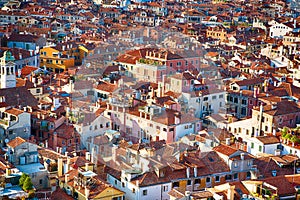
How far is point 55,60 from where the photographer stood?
68.2 feet

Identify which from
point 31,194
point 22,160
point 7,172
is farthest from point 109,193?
point 22,160

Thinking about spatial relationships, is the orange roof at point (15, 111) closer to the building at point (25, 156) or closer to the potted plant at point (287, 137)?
the building at point (25, 156)

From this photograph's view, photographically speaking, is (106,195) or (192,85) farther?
(192,85)

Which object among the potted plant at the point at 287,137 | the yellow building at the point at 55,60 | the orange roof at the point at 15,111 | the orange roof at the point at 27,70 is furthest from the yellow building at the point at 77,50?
the potted plant at the point at 287,137

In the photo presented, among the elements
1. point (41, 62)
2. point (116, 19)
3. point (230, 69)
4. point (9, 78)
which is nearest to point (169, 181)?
point (9, 78)

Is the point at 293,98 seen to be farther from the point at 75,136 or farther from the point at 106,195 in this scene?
the point at 106,195

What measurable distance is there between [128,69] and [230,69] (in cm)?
409

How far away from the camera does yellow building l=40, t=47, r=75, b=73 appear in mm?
20656

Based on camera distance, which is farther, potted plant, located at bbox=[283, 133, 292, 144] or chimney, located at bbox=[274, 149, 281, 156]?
potted plant, located at bbox=[283, 133, 292, 144]

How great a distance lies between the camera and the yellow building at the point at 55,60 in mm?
20656

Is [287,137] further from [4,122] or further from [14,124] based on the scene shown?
[4,122]

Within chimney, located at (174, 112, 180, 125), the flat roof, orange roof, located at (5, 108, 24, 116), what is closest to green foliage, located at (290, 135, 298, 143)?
chimney, located at (174, 112, 180, 125)

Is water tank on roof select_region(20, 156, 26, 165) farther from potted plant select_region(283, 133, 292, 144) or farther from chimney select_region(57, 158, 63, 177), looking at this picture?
potted plant select_region(283, 133, 292, 144)

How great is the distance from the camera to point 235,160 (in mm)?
10000
